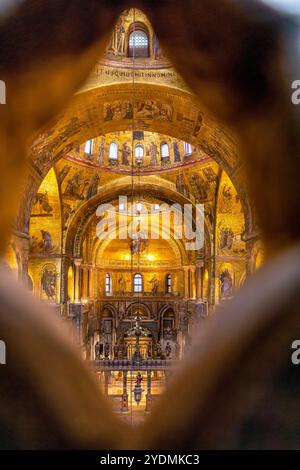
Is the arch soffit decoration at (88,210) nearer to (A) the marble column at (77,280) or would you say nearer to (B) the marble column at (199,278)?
(A) the marble column at (77,280)

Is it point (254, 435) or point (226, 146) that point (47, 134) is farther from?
point (254, 435)

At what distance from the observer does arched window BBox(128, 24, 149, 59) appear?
39.3ft

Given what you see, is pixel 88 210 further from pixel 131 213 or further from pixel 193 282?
pixel 193 282

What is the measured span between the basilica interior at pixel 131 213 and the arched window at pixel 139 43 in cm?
3

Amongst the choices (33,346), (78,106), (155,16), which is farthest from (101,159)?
(33,346)

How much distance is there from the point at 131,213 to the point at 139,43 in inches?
511

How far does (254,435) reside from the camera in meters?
2.21

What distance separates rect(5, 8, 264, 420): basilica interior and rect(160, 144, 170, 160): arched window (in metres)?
0.06

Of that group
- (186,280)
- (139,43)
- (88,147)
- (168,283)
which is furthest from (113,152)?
(168,283)

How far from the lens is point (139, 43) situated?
12180 millimetres

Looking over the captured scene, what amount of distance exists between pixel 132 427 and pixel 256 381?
29.9 inches

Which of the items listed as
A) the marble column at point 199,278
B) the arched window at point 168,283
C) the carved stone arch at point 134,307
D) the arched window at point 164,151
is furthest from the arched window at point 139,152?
the carved stone arch at point 134,307
